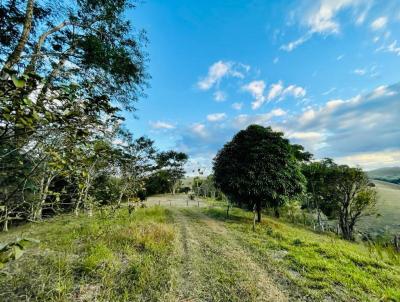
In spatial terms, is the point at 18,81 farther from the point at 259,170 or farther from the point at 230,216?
the point at 230,216

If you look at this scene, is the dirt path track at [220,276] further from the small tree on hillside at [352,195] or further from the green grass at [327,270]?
the small tree on hillside at [352,195]

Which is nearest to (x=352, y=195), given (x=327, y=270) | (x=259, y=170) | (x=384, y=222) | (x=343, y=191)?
(x=343, y=191)

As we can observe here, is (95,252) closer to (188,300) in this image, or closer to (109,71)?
(188,300)

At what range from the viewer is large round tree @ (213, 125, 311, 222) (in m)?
14.6

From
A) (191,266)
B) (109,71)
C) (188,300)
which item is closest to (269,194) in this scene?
(191,266)

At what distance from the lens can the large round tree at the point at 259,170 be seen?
14594 mm

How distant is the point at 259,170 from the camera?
14789 millimetres

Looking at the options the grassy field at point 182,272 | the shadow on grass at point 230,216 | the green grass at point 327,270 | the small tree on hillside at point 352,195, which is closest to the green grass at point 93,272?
the grassy field at point 182,272

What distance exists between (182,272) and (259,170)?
997 cm

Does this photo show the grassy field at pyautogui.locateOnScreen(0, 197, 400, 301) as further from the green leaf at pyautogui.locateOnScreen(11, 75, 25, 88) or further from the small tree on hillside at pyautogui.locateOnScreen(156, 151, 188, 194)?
the small tree on hillside at pyautogui.locateOnScreen(156, 151, 188, 194)

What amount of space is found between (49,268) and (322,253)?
8.93 metres

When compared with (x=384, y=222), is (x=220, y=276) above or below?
above

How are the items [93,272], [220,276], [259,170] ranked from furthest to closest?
[259,170] → [220,276] → [93,272]

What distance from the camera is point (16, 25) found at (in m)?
5.39
